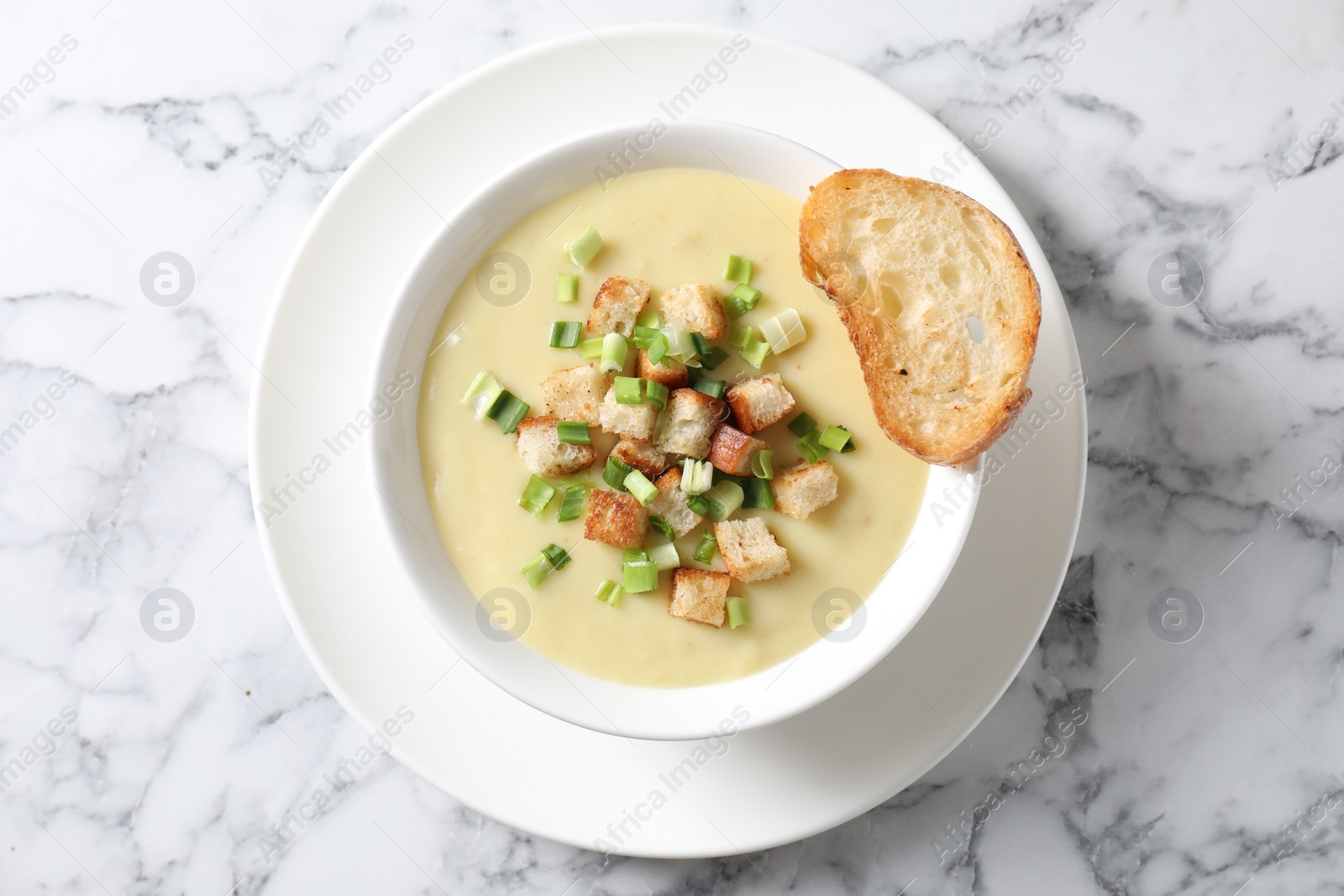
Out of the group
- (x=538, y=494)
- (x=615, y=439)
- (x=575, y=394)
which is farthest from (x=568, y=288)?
(x=538, y=494)

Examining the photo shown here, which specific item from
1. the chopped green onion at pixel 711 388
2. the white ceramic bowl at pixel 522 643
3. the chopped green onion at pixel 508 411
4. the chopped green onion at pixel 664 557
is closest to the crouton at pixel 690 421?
the chopped green onion at pixel 711 388

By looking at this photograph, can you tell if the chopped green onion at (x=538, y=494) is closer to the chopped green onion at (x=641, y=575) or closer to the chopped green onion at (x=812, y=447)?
the chopped green onion at (x=641, y=575)

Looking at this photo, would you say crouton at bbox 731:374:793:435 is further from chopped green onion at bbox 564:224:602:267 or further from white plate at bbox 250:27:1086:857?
white plate at bbox 250:27:1086:857

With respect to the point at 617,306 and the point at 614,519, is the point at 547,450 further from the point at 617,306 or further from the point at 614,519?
the point at 617,306

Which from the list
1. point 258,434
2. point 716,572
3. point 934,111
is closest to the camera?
point 716,572

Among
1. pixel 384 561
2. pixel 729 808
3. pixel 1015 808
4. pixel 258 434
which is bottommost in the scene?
pixel 1015 808

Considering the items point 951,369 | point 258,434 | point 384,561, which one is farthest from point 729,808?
point 258,434

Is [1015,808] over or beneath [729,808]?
beneath

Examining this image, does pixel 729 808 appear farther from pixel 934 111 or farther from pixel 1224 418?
pixel 934 111
